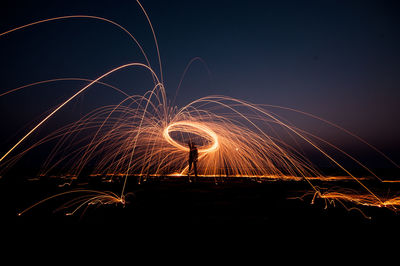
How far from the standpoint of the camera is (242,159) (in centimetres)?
1071

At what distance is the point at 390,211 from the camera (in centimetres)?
497

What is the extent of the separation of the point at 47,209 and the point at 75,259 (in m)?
3.11

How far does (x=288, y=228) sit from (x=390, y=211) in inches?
148

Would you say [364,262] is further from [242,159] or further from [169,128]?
[169,128]

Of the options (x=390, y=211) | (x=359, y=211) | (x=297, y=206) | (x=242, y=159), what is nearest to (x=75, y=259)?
(x=297, y=206)

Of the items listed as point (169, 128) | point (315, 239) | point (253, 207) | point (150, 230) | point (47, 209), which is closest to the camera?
point (315, 239)

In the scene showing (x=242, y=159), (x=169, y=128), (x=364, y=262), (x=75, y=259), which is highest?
(x=169, y=128)

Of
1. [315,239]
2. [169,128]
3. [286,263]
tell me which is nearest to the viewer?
[286,263]

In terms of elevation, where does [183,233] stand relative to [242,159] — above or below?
below

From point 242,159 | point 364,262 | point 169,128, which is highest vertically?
point 169,128

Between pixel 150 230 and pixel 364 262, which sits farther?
pixel 150 230

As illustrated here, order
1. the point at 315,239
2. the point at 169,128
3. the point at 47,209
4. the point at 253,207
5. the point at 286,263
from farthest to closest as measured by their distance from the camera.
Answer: the point at 169,128
the point at 253,207
the point at 47,209
the point at 315,239
the point at 286,263

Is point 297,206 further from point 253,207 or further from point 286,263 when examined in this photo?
point 286,263

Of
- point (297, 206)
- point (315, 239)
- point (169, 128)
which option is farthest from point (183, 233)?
point (169, 128)
